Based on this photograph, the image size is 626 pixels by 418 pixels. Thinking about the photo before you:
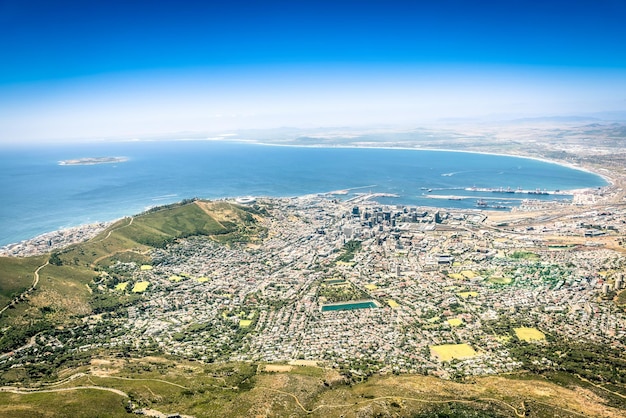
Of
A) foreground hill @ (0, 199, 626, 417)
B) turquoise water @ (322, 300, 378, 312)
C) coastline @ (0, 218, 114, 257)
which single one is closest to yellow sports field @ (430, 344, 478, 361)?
foreground hill @ (0, 199, 626, 417)

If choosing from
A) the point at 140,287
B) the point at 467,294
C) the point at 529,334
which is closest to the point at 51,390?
the point at 140,287

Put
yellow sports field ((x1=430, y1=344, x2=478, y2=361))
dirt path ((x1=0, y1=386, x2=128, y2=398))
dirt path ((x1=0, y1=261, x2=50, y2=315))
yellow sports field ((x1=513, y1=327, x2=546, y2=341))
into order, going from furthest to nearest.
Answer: dirt path ((x1=0, y1=261, x2=50, y2=315)), yellow sports field ((x1=513, y1=327, x2=546, y2=341)), yellow sports field ((x1=430, y1=344, x2=478, y2=361)), dirt path ((x1=0, y1=386, x2=128, y2=398))

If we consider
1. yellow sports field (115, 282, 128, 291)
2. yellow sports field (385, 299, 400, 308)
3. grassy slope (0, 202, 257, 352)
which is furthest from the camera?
yellow sports field (115, 282, 128, 291)

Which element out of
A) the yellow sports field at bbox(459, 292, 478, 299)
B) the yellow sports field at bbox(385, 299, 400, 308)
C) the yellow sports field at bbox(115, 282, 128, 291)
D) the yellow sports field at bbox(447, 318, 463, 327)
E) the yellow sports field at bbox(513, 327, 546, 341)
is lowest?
the yellow sports field at bbox(447, 318, 463, 327)

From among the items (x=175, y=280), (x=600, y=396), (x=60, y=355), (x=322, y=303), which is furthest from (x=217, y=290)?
(x=600, y=396)

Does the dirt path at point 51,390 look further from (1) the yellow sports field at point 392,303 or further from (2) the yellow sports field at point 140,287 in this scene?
(1) the yellow sports field at point 392,303

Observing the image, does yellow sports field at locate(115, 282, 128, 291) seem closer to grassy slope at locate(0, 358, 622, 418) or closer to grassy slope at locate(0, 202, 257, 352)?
grassy slope at locate(0, 202, 257, 352)

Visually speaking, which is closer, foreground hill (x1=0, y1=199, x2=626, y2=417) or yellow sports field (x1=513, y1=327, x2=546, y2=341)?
foreground hill (x1=0, y1=199, x2=626, y2=417)

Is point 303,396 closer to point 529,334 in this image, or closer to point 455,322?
point 455,322

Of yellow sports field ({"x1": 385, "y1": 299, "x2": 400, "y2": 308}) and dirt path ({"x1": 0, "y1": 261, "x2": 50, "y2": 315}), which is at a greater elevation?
dirt path ({"x1": 0, "y1": 261, "x2": 50, "y2": 315})
